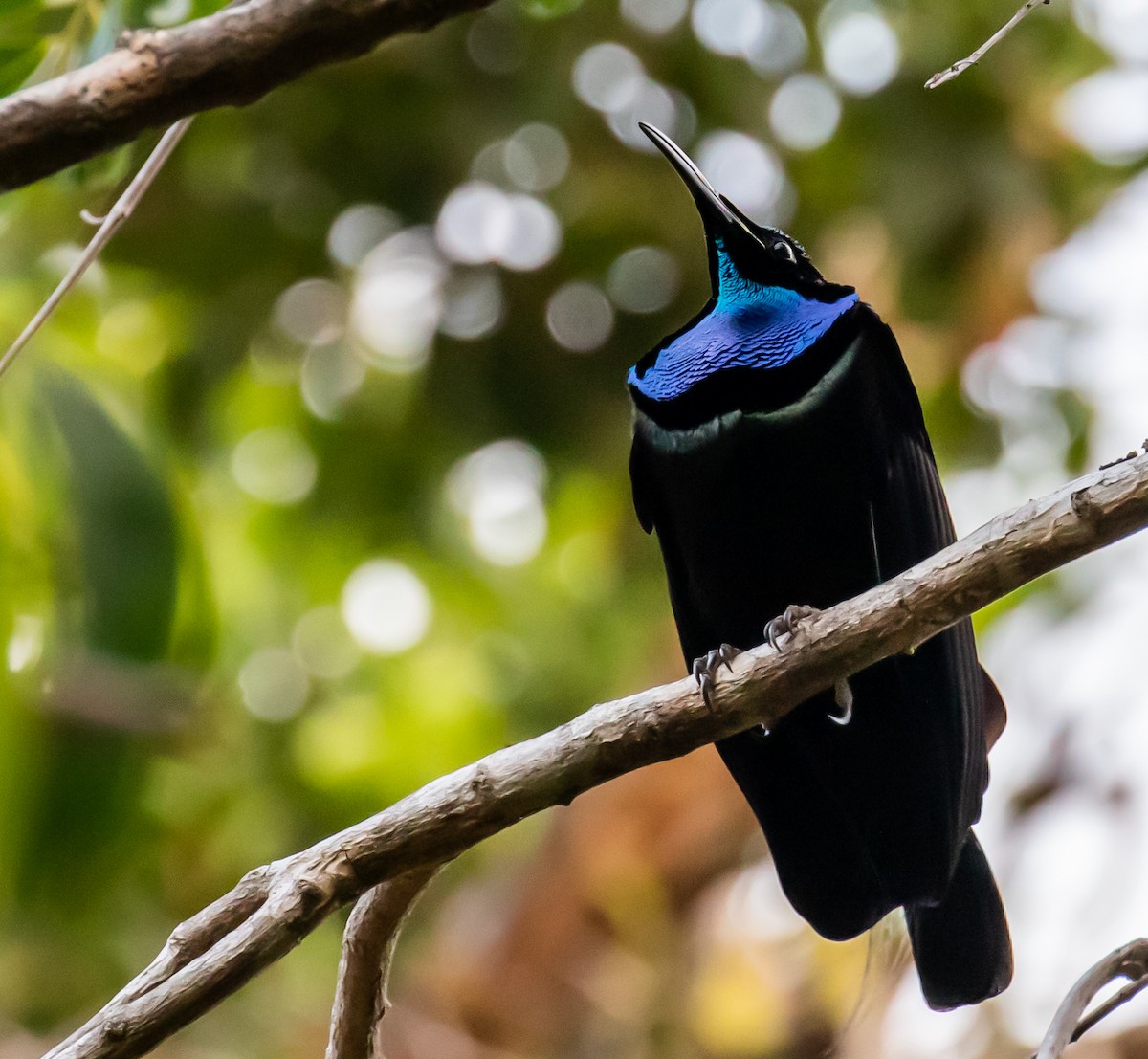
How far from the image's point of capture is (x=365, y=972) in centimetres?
243

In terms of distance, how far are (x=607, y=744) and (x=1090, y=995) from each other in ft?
2.70

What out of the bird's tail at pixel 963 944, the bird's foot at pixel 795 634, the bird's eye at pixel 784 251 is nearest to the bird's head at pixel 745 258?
the bird's eye at pixel 784 251

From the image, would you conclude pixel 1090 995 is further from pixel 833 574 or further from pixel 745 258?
pixel 745 258

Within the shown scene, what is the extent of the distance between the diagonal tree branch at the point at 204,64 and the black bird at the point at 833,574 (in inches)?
57.5

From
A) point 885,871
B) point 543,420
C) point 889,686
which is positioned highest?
point 889,686

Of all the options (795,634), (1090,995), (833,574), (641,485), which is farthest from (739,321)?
(1090,995)

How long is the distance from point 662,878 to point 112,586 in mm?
3318

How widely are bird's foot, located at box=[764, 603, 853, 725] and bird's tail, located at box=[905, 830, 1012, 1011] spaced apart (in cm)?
37

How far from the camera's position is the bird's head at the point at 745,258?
3494 millimetres

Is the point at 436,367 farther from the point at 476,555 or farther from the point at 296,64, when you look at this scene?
the point at 296,64

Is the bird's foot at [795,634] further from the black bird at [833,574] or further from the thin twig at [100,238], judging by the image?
the thin twig at [100,238]

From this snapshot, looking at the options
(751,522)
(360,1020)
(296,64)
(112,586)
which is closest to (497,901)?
(112,586)

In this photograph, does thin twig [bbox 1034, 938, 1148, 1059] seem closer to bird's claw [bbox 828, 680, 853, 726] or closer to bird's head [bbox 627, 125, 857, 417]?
bird's claw [bbox 828, 680, 853, 726]

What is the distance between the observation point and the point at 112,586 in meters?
3.59
